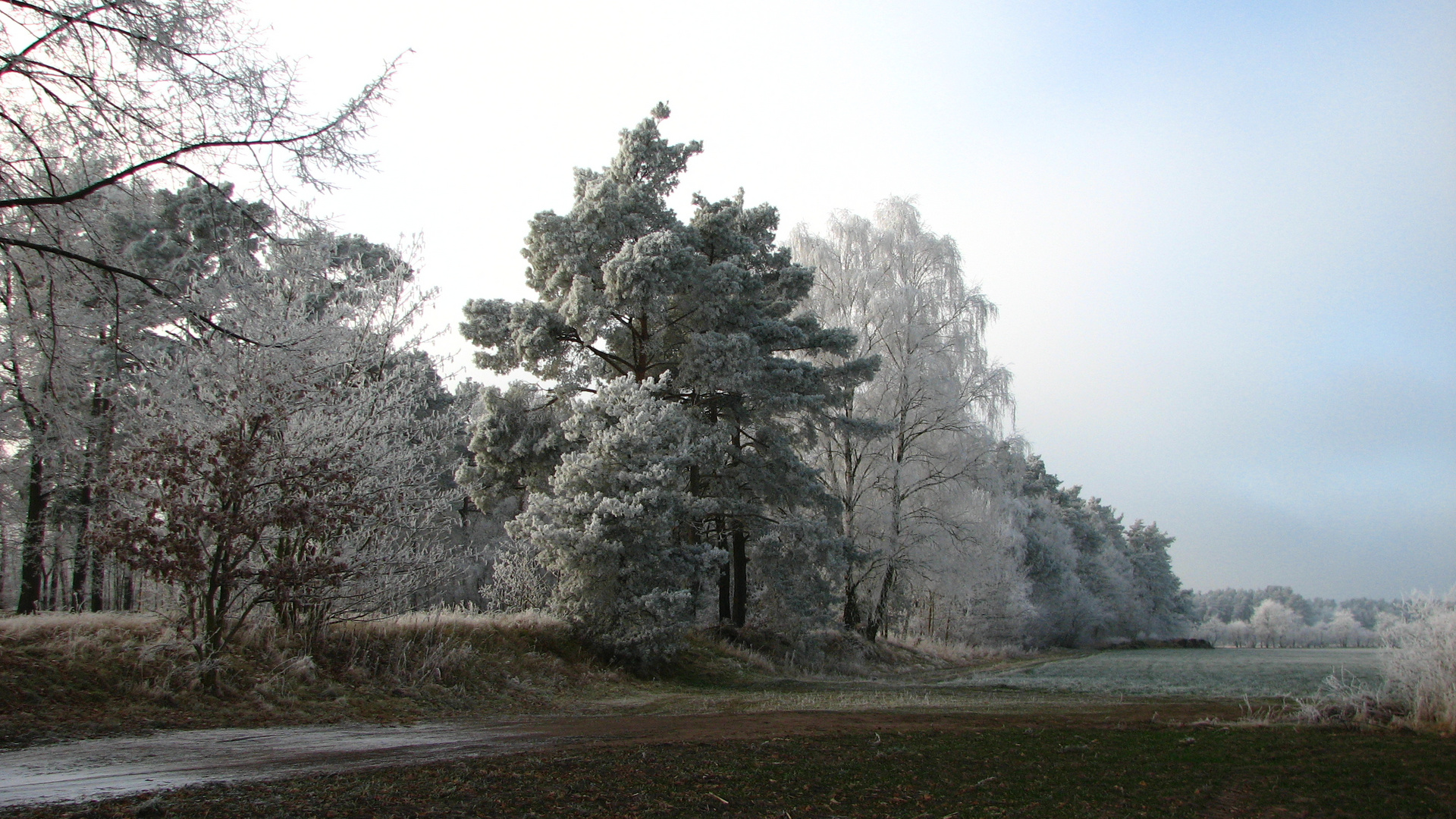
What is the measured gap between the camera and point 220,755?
251 inches

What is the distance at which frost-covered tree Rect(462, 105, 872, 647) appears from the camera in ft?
63.3

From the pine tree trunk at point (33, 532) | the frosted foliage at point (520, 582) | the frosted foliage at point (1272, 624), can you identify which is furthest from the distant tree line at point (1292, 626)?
the pine tree trunk at point (33, 532)

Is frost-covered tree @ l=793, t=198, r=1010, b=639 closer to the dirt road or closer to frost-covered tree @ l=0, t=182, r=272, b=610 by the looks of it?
the dirt road

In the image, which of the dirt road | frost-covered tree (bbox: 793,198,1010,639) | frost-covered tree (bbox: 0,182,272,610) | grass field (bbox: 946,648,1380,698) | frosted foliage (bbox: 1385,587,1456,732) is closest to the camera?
the dirt road

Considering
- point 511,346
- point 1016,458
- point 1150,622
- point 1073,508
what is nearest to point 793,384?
point 511,346

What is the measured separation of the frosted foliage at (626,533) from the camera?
15188 millimetres

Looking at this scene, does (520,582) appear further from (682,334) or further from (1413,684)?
(1413,684)

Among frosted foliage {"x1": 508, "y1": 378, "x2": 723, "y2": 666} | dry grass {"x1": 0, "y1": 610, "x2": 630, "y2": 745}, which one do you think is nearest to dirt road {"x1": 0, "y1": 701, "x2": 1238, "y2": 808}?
dry grass {"x1": 0, "y1": 610, "x2": 630, "y2": 745}

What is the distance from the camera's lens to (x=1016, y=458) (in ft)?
88.0

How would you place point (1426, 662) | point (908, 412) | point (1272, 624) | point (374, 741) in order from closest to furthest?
1. point (374, 741)
2. point (1426, 662)
3. point (908, 412)
4. point (1272, 624)

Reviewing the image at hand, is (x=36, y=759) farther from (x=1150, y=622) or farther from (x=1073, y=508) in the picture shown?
(x=1150, y=622)

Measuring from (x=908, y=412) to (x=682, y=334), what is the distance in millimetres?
7975

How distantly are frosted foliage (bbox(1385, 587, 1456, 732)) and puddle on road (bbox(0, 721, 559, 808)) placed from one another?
28.9 feet

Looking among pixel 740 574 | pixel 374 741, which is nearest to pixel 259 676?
pixel 374 741
